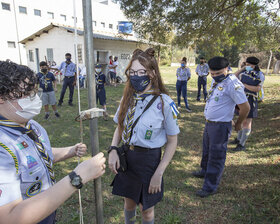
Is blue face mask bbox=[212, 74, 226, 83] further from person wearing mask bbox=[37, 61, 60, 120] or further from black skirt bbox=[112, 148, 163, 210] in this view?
person wearing mask bbox=[37, 61, 60, 120]

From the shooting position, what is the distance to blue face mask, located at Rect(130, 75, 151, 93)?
1977mm

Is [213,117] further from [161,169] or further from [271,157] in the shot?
[271,157]

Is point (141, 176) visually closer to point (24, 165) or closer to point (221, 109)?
point (24, 165)

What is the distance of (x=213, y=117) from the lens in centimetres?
318

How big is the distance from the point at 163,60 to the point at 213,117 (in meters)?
36.8

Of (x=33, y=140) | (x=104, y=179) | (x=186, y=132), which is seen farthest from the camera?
(x=186, y=132)

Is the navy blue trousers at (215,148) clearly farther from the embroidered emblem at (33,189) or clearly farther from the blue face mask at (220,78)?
the embroidered emblem at (33,189)

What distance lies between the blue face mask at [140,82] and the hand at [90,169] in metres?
0.89

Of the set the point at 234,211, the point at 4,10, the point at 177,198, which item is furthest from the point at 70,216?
the point at 4,10

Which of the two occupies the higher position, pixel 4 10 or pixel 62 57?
pixel 4 10

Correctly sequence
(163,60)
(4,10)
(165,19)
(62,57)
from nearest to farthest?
(165,19) → (62,57) → (4,10) → (163,60)

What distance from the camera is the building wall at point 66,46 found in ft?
49.1

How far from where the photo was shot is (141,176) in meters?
2.08

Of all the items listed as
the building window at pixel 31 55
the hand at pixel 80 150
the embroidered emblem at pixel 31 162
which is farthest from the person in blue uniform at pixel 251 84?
the building window at pixel 31 55
